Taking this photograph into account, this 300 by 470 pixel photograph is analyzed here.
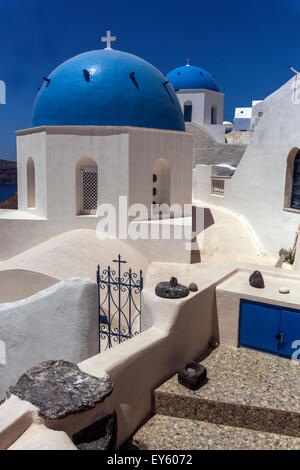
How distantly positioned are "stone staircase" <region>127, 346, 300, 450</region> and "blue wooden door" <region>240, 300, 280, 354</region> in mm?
619

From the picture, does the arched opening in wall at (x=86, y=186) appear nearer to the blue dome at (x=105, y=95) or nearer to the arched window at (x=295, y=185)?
the blue dome at (x=105, y=95)

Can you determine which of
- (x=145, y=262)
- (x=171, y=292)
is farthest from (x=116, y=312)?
(x=145, y=262)

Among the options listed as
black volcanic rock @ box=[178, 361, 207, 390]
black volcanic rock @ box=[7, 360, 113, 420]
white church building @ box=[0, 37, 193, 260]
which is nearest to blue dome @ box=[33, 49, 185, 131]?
white church building @ box=[0, 37, 193, 260]

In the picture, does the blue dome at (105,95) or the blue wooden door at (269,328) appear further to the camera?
the blue dome at (105,95)

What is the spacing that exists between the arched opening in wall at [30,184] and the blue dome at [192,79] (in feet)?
55.7

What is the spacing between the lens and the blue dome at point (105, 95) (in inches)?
466

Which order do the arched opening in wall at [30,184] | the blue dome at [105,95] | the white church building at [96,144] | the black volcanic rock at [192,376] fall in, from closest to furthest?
the black volcanic rock at [192,376]
the white church building at [96,144]
the blue dome at [105,95]
the arched opening in wall at [30,184]

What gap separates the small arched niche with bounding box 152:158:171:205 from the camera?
1304 cm

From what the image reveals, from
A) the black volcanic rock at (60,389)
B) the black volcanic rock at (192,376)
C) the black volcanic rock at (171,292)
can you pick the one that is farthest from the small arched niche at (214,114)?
the black volcanic rock at (60,389)

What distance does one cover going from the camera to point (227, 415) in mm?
4645

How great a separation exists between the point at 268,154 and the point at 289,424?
9435mm

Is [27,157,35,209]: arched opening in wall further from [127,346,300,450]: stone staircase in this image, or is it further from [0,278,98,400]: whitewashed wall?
[127,346,300,450]: stone staircase

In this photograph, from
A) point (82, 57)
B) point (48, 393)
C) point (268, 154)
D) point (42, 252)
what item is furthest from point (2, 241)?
point (48, 393)

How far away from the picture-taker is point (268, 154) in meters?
12.4
